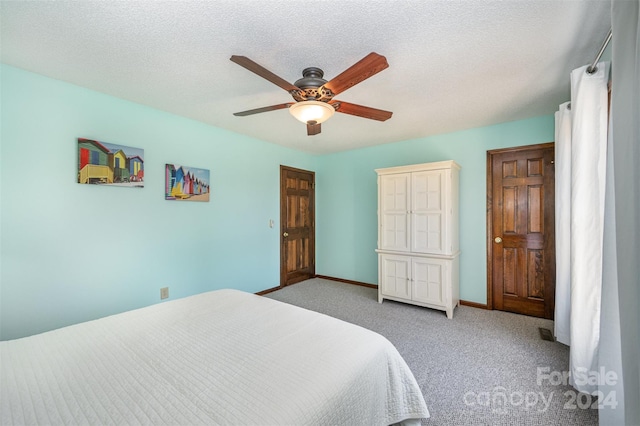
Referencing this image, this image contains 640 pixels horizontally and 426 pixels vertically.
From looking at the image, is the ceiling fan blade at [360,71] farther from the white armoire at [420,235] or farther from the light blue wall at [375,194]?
the light blue wall at [375,194]

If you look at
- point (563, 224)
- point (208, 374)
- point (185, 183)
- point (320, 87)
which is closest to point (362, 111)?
point (320, 87)

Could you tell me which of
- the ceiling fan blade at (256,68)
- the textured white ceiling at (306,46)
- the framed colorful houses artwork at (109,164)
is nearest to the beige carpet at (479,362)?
the ceiling fan blade at (256,68)

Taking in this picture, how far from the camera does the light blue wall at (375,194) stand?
10.6ft

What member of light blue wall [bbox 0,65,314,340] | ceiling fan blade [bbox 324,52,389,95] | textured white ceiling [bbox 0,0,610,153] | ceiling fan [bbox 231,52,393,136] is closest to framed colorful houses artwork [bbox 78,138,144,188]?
light blue wall [bbox 0,65,314,340]

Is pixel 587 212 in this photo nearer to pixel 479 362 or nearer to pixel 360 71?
pixel 479 362

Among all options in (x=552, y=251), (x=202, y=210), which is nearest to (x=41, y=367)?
(x=202, y=210)

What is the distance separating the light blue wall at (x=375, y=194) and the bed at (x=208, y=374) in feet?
8.35

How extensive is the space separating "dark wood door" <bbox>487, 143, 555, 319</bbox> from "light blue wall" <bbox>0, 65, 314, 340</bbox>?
337cm

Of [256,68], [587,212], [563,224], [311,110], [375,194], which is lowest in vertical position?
[563,224]

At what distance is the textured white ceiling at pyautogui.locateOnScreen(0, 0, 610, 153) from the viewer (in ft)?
4.56

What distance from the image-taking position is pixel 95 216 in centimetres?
230

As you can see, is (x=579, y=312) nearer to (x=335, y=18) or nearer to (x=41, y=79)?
(x=335, y=18)

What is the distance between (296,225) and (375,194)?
4.80ft

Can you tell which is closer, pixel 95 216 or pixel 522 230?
pixel 95 216
